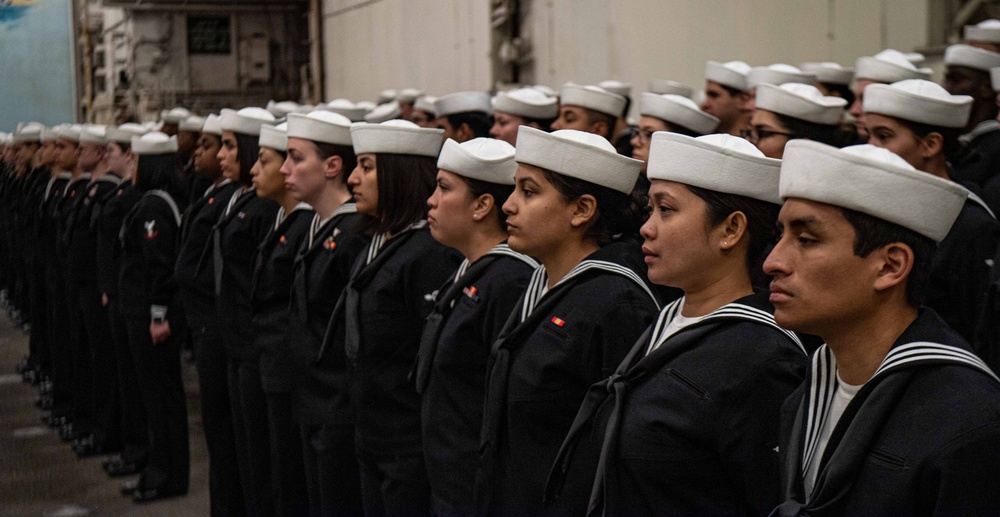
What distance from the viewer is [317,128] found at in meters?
4.71

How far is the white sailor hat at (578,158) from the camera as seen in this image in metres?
3.08

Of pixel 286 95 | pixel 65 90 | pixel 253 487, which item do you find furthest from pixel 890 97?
pixel 65 90

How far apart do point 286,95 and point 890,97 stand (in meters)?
15.0

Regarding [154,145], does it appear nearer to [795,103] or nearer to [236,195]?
[236,195]

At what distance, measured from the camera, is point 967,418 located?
1756mm

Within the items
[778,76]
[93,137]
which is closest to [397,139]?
[778,76]

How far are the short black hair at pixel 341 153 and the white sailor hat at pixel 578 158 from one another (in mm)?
1774

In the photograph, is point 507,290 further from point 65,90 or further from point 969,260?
point 65,90

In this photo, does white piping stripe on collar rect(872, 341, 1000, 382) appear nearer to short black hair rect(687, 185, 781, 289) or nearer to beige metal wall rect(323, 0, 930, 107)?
short black hair rect(687, 185, 781, 289)

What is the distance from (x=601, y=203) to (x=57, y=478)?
5.09m

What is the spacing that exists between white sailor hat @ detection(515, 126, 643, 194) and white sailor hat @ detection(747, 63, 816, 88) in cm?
265

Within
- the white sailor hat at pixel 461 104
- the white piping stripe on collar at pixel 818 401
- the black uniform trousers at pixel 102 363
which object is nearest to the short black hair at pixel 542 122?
the white sailor hat at pixel 461 104

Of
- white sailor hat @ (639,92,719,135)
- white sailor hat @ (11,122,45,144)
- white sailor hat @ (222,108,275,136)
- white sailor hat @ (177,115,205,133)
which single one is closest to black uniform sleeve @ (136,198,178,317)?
white sailor hat @ (222,108,275,136)

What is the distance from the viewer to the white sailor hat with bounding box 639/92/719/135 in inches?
206
